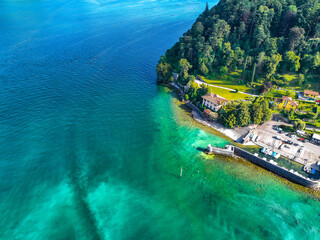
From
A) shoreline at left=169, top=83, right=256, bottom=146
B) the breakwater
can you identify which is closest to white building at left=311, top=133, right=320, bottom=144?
the breakwater

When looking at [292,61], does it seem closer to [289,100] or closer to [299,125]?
[289,100]

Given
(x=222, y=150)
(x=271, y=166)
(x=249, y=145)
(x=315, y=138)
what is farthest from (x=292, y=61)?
(x=222, y=150)

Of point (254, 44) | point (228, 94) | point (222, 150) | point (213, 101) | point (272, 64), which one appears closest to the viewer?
point (222, 150)

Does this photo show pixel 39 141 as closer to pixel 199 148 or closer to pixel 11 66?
pixel 199 148

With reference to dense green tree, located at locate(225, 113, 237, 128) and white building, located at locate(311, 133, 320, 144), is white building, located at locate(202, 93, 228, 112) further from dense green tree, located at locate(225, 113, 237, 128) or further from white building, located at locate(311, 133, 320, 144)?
white building, located at locate(311, 133, 320, 144)

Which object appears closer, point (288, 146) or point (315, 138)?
point (288, 146)

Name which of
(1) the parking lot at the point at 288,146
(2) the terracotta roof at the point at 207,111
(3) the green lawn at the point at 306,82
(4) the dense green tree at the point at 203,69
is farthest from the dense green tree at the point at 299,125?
(4) the dense green tree at the point at 203,69
